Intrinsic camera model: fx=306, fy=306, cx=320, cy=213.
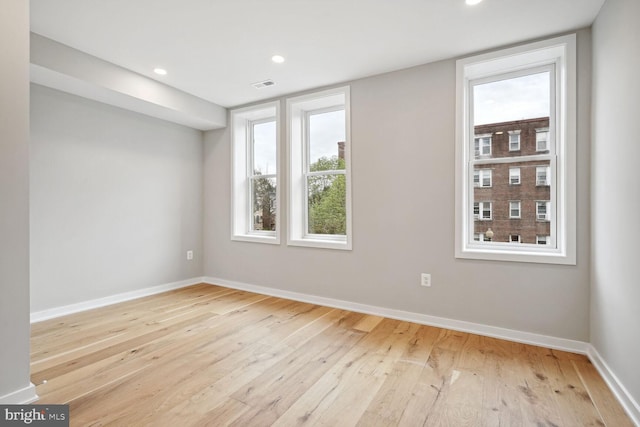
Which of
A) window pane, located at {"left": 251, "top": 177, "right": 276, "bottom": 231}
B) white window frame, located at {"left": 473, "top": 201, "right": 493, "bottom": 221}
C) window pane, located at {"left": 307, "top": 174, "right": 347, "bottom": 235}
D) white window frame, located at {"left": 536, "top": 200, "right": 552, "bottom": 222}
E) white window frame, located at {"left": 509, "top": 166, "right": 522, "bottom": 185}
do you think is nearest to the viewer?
white window frame, located at {"left": 536, "top": 200, "right": 552, "bottom": 222}

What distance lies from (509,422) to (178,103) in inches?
166

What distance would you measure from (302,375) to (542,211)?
2.44 meters

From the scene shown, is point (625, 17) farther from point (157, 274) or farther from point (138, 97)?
point (157, 274)

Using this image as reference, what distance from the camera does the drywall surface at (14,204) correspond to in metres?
1.64

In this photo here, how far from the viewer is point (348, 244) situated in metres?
3.42

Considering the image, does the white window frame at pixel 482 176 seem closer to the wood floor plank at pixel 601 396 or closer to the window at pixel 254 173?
the wood floor plank at pixel 601 396

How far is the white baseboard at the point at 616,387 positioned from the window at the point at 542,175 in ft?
4.40

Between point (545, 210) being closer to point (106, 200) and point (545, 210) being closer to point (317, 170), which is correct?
point (317, 170)

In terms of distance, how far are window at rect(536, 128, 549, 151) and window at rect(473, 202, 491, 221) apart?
24.9 inches

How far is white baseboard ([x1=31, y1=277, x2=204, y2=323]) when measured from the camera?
3057mm

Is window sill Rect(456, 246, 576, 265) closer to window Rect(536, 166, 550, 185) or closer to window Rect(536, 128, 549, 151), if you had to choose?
window Rect(536, 166, 550, 185)

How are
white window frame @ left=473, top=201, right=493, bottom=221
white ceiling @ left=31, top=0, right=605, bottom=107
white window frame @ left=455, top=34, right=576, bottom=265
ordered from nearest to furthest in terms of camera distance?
white ceiling @ left=31, top=0, right=605, bottom=107, white window frame @ left=455, top=34, right=576, bottom=265, white window frame @ left=473, top=201, right=493, bottom=221

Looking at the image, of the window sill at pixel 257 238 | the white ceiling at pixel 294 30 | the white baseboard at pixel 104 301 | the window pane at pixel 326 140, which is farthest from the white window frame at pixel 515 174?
the white baseboard at pixel 104 301

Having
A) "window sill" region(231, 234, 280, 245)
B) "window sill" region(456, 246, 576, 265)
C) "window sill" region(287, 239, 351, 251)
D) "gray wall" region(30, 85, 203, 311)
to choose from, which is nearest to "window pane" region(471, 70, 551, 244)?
"window sill" region(456, 246, 576, 265)
